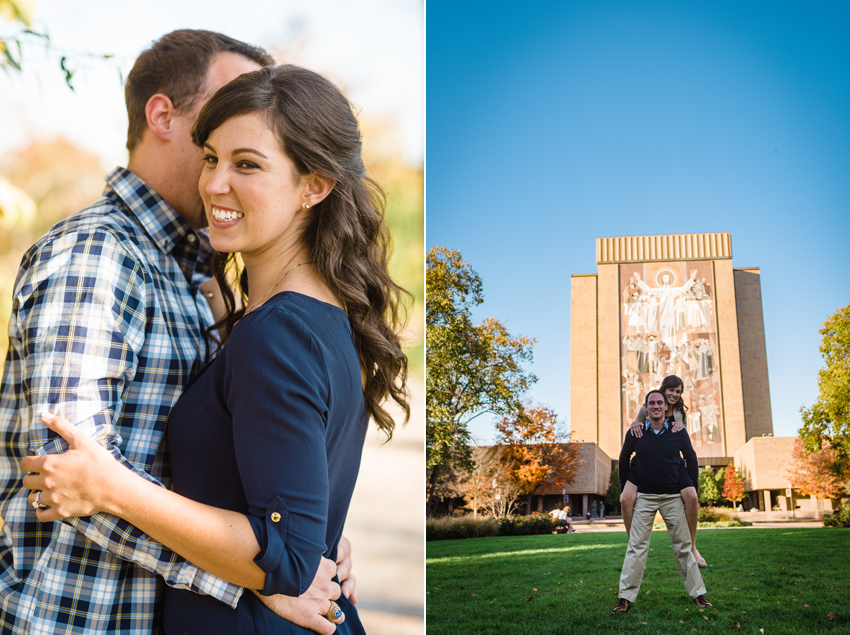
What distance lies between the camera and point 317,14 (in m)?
3.77

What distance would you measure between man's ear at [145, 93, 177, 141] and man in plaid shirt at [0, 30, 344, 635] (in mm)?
209

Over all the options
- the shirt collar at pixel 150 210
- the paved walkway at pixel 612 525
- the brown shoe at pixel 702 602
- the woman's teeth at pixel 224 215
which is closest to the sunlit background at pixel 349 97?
the paved walkway at pixel 612 525

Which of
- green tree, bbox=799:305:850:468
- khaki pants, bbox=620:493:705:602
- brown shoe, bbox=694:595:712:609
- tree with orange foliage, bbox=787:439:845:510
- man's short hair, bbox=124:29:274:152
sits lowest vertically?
brown shoe, bbox=694:595:712:609

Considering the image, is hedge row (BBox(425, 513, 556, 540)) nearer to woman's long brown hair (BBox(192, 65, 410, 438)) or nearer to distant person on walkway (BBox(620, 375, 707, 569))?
distant person on walkway (BBox(620, 375, 707, 569))

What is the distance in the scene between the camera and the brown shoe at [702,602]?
10.5 feet

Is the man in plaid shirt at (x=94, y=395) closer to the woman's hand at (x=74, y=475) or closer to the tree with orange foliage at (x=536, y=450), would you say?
the woman's hand at (x=74, y=475)

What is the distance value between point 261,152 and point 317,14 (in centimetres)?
291

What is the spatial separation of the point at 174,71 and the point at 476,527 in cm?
305

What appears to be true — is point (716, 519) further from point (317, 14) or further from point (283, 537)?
point (317, 14)

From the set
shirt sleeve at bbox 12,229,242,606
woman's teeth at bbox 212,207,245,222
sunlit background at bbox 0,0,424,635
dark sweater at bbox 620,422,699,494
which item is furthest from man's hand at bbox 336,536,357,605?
dark sweater at bbox 620,422,699,494

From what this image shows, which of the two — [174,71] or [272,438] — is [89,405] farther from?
[174,71]

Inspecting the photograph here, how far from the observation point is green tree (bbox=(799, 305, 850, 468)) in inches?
124

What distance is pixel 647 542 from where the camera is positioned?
3.32 m

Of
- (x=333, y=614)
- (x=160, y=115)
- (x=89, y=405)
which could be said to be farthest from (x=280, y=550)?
(x=160, y=115)
